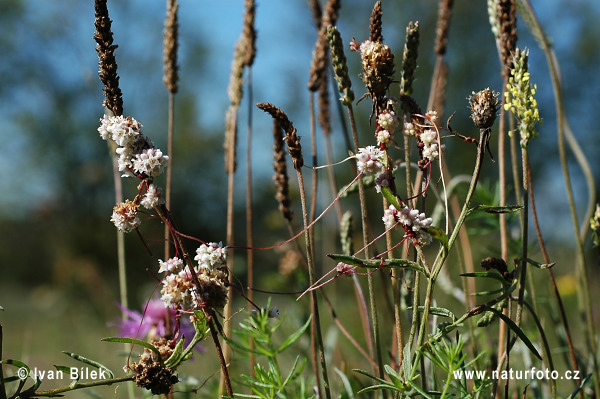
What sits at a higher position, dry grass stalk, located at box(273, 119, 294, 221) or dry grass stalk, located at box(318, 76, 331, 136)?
dry grass stalk, located at box(318, 76, 331, 136)

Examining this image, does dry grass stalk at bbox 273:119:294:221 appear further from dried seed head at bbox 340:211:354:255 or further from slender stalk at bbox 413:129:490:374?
slender stalk at bbox 413:129:490:374

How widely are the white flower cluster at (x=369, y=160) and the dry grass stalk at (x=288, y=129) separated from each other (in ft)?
0.21

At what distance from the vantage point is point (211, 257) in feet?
1.35

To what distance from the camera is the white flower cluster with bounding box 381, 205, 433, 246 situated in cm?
40

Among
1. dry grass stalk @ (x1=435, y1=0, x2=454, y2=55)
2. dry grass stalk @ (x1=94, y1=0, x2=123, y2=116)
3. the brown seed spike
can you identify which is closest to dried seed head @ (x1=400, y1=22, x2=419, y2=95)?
the brown seed spike

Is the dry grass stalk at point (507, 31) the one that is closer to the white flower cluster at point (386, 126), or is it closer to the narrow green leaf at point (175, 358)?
the white flower cluster at point (386, 126)

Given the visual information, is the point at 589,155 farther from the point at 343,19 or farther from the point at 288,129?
the point at 288,129

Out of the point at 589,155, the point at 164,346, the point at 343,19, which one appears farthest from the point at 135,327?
the point at 589,155

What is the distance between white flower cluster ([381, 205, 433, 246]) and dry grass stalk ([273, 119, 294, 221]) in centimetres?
24

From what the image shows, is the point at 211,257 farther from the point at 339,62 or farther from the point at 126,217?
the point at 339,62

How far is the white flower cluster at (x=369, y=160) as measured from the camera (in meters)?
0.42

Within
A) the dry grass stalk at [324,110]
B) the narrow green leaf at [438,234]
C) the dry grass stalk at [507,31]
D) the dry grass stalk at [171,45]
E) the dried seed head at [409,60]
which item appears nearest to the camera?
the narrow green leaf at [438,234]

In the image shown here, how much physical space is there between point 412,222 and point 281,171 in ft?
0.90

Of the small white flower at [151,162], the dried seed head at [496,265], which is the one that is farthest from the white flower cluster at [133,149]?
the dried seed head at [496,265]
